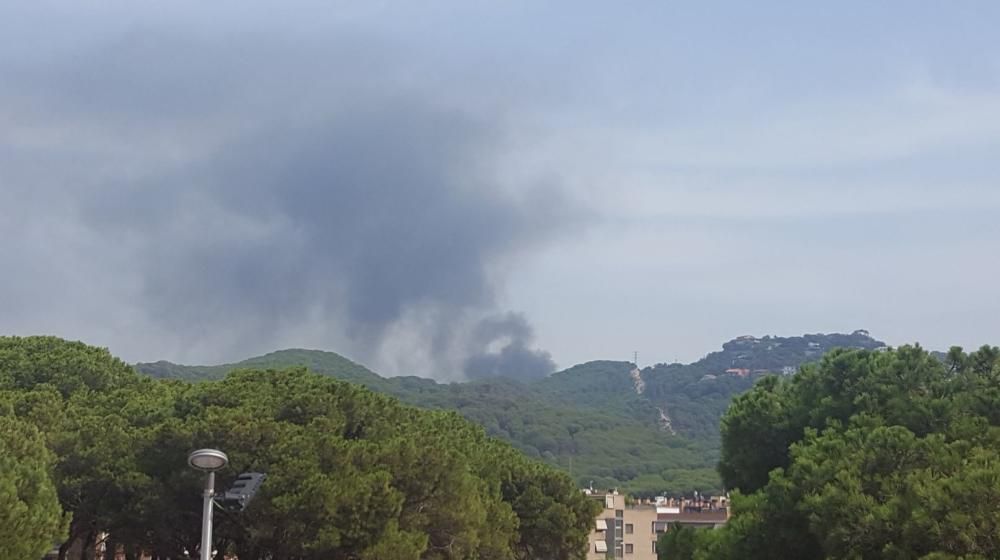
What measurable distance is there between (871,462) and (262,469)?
16.6 meters

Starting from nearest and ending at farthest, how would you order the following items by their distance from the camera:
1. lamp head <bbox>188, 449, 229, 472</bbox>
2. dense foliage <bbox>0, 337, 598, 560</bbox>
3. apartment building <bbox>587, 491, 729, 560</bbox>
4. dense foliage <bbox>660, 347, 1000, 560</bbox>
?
1. lamp head <bbox>188, 449, 229, 472</bbox>
2. dense foliage <bbox>660, 347, 1000, 560</bbox>
3. dense foliage <bbox>0, 337, 598, 560</bbox>
4. apartment building <bbox>587, 491, 729, 560</bbox>

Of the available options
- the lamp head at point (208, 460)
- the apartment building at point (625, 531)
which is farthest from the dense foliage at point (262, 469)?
the apartment building at point (625, 531)

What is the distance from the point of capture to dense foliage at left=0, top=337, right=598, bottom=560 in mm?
30062

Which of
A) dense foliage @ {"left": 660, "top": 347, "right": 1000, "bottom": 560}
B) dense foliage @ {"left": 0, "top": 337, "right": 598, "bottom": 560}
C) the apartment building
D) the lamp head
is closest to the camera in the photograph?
the lamp head

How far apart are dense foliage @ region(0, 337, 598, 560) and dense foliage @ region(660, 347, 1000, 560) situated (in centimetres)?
846

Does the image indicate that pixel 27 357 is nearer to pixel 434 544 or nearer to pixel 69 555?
pixel 69 555

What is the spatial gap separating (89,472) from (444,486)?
10581 mm

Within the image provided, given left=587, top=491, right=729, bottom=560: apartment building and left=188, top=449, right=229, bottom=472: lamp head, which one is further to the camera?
left=587, top=491, right=729, bottom=560: apartment building

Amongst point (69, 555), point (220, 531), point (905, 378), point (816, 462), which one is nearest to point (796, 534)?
point (816, 462)

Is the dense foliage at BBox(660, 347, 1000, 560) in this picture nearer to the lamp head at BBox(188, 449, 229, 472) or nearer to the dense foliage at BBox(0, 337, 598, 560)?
the dense foliage at BBox(0, 337, 598, 560)

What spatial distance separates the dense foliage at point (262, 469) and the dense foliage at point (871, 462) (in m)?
8.46

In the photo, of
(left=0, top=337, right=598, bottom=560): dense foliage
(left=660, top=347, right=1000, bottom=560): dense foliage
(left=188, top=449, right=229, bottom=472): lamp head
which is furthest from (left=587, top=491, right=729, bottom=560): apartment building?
(left=188, top=449, right=229, bottom=472): lamp head

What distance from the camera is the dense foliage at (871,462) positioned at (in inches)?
781

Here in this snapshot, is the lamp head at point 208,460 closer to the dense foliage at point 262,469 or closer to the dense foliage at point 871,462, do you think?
the dense foliage at point 262,469
